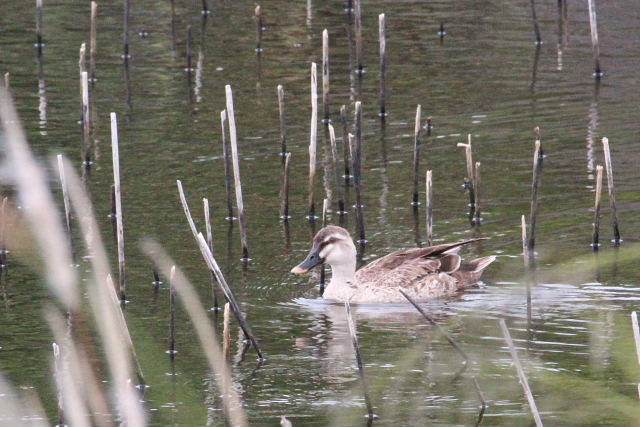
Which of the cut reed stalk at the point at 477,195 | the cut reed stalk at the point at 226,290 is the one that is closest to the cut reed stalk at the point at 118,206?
the cut reed stalk at the point at 226,290

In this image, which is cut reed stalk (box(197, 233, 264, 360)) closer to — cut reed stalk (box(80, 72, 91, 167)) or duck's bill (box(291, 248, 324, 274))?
duck's bill (box(291, 248, 324, 274))

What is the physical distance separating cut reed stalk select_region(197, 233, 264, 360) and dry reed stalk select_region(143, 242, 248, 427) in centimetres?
22

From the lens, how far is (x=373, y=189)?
49.6 feet

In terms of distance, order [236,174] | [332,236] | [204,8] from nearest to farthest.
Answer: [332,236] < [236,174] < [204,8]

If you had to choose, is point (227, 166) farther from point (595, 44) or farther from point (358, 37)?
point (595, 44)

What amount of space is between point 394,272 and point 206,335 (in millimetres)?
5559

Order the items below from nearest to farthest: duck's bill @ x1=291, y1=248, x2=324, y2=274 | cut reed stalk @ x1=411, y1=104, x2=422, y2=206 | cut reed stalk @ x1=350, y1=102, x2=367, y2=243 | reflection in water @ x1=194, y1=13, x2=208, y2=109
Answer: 1. duck's bill @ x1=291, y1=248, x2=324, y2=274
2. cut reed stalk @ x1=350, y1=102, x2=367, y2=243
3. cut reed stalk @ x1=411, y1=104, x2=422, y2=206
4. reflection in water @ x1=194, y1=13, x2=208, y2=109

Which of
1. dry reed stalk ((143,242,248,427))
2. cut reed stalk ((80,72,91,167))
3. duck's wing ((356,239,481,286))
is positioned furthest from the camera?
cut reed stalk ((80,72,91,167))

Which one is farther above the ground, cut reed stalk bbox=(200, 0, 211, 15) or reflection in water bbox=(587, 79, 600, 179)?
cut reed stalk bbox=(200, 0, 211, 15)

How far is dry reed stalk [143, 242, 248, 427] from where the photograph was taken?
670cm

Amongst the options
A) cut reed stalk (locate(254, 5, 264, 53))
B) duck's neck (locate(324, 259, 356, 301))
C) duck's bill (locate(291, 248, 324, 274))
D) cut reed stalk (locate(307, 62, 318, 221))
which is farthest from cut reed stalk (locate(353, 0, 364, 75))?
duck's bill (locate(291, 248, 324, 274))

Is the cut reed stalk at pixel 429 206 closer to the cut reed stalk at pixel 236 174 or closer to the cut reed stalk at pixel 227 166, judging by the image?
the cut reed stalk at pixel 236 174

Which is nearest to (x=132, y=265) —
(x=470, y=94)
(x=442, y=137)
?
(x=442, y=137)

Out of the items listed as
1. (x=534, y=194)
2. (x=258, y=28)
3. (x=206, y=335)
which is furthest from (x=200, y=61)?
(x=206, y=335)
